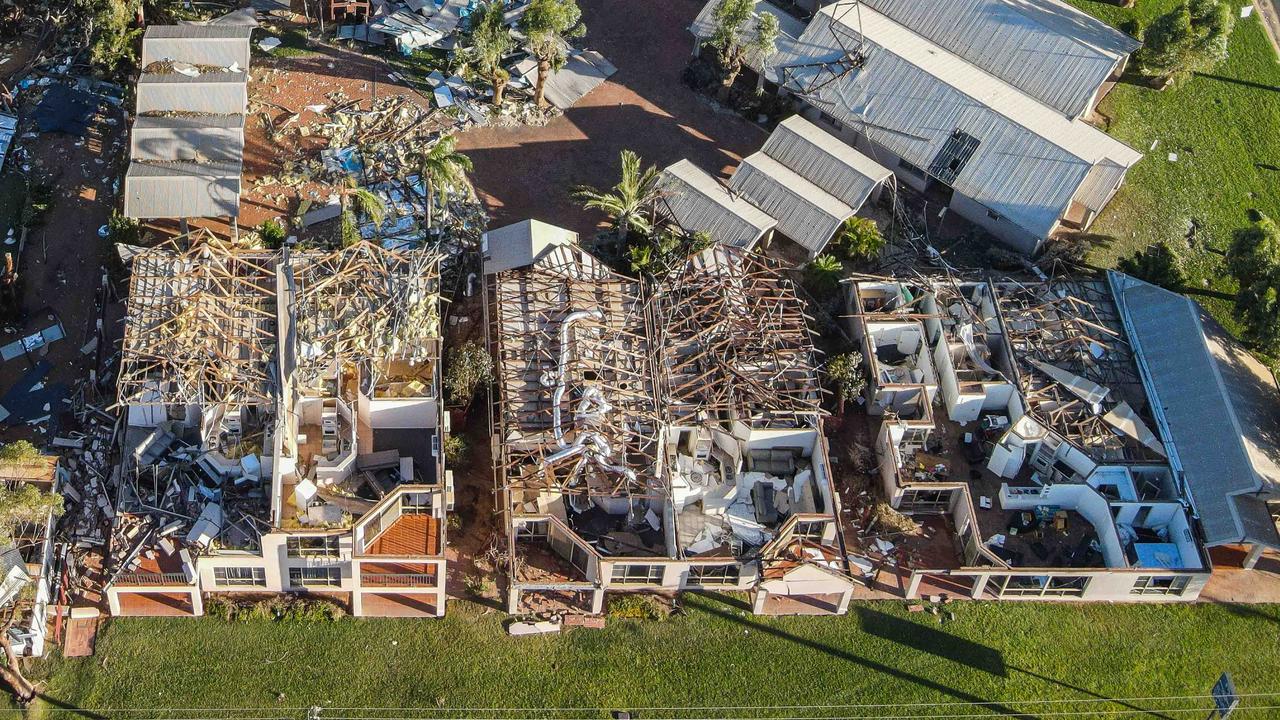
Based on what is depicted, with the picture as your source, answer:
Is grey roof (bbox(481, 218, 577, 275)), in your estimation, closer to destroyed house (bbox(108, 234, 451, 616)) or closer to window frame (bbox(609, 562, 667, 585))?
destroyed house (bbox(108, 234, 451, 616))

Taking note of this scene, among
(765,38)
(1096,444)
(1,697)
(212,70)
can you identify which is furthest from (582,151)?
(1,697)

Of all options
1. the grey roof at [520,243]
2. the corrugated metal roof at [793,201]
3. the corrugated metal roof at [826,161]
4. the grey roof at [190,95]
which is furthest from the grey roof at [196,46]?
the corrugated metal roof at [826,161]

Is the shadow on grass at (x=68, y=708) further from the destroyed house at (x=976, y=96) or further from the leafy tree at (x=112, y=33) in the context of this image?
the destroyed house at (x=976, y=96)

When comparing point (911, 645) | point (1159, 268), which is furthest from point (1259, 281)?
point (911, 645)

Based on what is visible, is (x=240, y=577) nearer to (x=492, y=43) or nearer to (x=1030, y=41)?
(x=492, y=43)

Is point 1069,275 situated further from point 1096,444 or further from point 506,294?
point 506,294

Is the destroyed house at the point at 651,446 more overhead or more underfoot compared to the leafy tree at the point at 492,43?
more underfoot

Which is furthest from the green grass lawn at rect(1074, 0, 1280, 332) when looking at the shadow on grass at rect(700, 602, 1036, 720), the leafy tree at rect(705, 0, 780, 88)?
the shadow on grass at rect(700, 602, 1036, 720)
